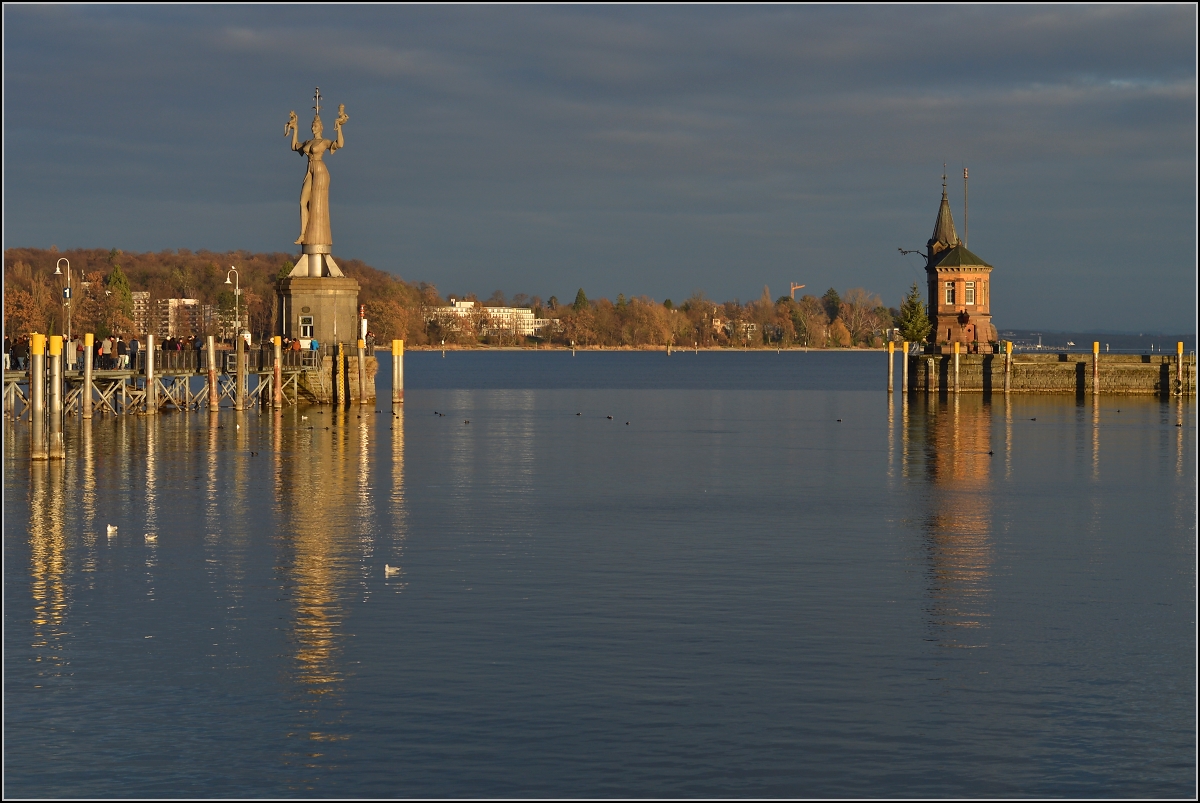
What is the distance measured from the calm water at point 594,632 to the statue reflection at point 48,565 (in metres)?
0.10

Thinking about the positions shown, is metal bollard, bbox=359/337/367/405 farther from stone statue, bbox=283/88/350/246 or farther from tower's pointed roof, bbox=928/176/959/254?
tower's pointed roof, bbox=928/176/959/254

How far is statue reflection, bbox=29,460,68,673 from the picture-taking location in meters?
18.0

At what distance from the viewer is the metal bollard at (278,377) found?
59.6m

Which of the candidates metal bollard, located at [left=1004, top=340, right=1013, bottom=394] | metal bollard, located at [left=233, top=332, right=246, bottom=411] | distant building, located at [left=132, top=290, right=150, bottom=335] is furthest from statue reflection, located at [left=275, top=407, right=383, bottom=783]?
distant building, located at [left=132, top=290, right=150, bottom=335]

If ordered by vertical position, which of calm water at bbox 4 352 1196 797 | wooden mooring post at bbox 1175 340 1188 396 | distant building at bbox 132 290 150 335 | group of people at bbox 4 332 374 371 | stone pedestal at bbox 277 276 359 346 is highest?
distant building at bbox 132 290 150 335

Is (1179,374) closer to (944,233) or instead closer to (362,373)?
(944,233)

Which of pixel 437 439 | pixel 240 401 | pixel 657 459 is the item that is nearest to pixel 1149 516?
pixel 657 459

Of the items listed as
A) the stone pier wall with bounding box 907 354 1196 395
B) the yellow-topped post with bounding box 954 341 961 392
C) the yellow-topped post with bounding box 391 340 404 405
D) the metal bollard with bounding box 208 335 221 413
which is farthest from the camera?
the stone pier wall with bounding box 907 354 1196 395

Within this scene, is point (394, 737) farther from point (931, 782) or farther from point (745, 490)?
point (745, 490)

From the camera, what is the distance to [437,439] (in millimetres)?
52594

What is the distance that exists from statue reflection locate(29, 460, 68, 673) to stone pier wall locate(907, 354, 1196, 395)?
191 ft

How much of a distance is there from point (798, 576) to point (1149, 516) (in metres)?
11.5

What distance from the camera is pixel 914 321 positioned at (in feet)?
334

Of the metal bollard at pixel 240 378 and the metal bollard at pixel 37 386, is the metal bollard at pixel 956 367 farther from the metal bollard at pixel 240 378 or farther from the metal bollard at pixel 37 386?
the metal bollard at pixel 37 386
